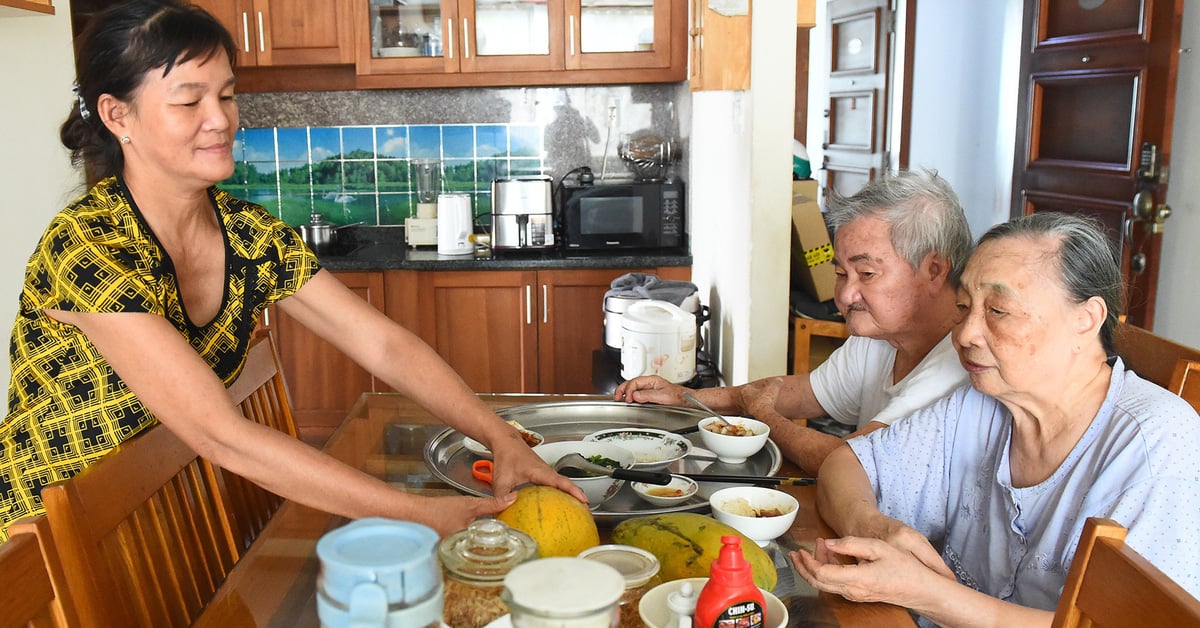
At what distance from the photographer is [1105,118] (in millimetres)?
3422

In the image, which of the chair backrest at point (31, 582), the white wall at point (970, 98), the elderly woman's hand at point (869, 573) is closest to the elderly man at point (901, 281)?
the elderly woman's hand at point (869, 573)

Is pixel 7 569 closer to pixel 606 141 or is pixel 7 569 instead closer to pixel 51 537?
pixel 51 537

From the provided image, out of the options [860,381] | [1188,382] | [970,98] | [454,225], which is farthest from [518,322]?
[970,98]

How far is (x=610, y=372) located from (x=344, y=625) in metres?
2.36

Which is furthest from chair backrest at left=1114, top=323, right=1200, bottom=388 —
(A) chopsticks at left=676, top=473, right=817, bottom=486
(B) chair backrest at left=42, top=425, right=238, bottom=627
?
(B) chair backrest at left=42, top=425, right=238, bottom=627

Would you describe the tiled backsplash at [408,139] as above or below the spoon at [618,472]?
above

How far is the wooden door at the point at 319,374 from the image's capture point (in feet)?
12.4

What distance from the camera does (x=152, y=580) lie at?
4.16ft

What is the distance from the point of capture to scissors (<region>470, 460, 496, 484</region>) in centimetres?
148

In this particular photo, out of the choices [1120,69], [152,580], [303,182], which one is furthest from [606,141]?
[152,580]

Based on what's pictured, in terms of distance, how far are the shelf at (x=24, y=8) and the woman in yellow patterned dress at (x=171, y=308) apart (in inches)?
59.9

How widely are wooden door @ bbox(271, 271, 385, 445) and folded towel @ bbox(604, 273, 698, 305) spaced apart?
1.04m

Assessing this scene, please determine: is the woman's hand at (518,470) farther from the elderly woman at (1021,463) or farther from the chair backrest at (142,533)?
the chair backrest at (142,533)

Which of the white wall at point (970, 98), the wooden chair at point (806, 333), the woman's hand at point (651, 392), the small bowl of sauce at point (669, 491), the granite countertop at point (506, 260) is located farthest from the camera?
the white wall at point (970, 98)
